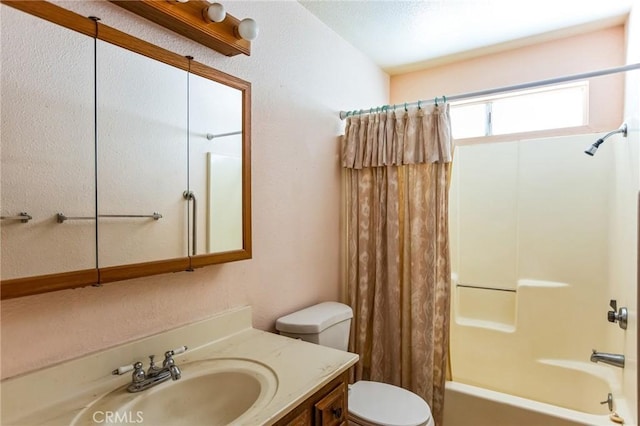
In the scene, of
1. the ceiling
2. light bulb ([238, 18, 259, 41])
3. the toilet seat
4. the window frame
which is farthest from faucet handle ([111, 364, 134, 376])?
the window frame

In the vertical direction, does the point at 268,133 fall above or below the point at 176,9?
below

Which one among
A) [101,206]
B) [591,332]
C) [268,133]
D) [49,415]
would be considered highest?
[268,133]

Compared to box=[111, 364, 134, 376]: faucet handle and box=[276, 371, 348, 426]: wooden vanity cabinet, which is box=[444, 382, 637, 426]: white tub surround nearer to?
box=[276, 371, 348, 426]: wooden vanity cabinet

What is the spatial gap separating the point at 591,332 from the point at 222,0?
3.01 metres

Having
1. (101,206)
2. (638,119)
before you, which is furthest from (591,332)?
(101,206)

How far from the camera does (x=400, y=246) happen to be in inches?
80.9

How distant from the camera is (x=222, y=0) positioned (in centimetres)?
143

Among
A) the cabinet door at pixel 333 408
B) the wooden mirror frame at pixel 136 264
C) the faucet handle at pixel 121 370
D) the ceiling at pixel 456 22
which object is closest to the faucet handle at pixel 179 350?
the faucet handle at pixel 121 370

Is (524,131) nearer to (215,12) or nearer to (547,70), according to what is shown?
(547,70)

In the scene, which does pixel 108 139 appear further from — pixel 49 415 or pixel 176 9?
pixel 49 415

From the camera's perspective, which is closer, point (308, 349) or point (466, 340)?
point (308, 349)

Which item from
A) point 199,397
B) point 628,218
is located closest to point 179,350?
point 199,397

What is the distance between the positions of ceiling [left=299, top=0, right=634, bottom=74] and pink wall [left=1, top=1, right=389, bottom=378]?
0.15m

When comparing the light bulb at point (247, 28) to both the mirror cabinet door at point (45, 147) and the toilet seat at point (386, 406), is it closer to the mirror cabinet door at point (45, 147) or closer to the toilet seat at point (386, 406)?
the mirror cabinet door at point (45, 147)
